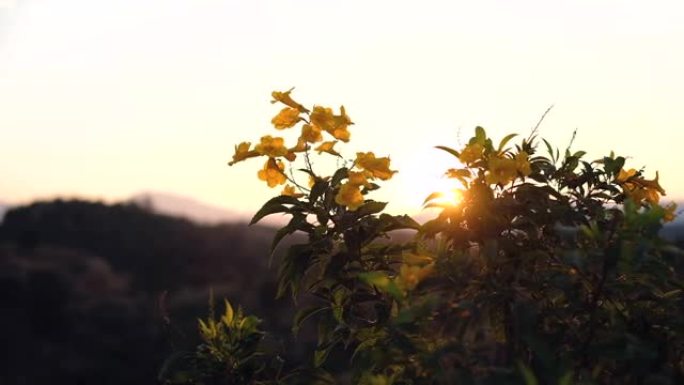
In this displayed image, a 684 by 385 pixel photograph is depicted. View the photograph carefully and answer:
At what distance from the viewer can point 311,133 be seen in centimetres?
312

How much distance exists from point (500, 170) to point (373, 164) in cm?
43

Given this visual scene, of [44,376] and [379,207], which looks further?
[44,376]

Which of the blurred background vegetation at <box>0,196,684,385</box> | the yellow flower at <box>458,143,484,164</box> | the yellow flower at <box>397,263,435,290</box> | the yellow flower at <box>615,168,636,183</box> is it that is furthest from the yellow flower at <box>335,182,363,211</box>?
the blurred background vegetation at <box>0,196,684,385</box>

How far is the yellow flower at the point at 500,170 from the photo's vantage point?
2.76m

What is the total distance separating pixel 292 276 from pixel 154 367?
276 inches

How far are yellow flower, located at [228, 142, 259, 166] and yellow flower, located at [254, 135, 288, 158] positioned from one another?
1.0 inches

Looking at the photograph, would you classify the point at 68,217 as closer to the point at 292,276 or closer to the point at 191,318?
the point at 191,318

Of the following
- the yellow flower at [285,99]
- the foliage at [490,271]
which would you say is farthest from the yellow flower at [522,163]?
the yellow flower at [285,99]

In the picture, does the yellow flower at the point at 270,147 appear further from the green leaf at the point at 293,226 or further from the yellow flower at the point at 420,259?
the yellow flower at the point at 420,259

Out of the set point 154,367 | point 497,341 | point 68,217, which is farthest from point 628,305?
point 68,217

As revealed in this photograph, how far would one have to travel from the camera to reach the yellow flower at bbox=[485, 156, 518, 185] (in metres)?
2.76

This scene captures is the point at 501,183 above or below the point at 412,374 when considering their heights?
above

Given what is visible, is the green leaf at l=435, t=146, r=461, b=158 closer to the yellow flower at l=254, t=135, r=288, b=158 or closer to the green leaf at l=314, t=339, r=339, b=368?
the yellow flower at l=254, t=135, r=288, b=158

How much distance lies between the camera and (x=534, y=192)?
292 centimetres
